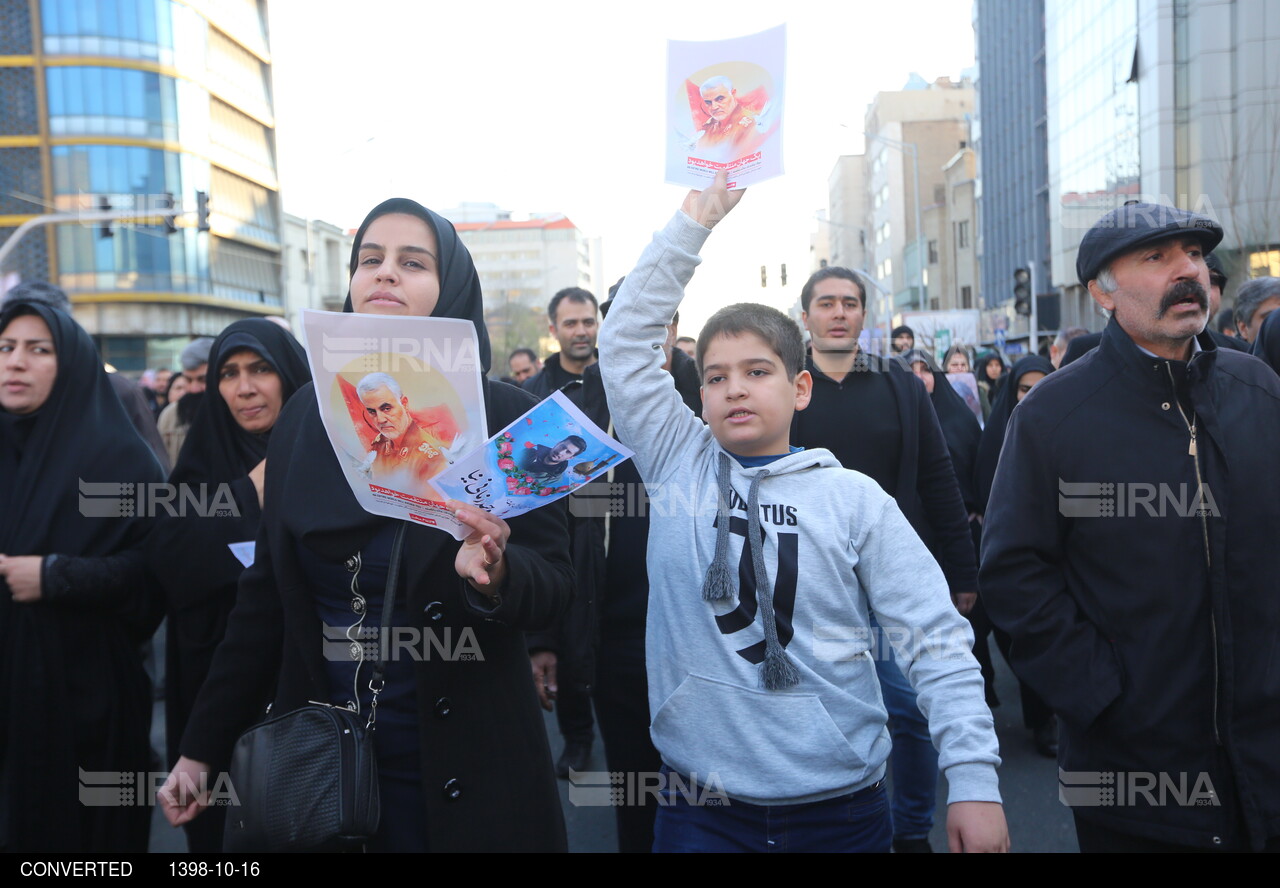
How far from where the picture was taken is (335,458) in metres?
2.65

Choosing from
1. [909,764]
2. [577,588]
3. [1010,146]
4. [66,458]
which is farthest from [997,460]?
→ [1010,146]

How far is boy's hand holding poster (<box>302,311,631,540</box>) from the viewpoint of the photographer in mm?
2314

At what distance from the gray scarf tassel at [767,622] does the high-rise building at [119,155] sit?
161ft

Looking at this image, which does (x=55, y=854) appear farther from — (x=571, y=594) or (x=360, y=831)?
(x=571, y=594)

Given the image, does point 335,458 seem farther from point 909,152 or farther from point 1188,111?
point 909,152

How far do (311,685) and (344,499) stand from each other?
47cm

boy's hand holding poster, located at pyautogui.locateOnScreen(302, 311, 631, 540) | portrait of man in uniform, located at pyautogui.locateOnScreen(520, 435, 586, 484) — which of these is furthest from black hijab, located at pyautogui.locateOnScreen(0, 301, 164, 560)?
portrait of man in uniform, located at pyautogui.locateOnScreen(520, 435, 586, 484)

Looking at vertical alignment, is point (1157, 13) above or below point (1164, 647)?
above

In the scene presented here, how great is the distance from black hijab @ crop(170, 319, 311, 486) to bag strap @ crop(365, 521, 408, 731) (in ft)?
5.39

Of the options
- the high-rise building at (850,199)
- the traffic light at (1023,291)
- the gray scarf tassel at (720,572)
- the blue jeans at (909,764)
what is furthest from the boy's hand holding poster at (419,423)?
the high-rise building at (850,199)

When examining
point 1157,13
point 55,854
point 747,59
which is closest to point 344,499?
point 747,59

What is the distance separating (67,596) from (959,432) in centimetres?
500

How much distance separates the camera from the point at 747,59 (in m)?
2.82

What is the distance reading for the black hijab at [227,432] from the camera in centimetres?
396
